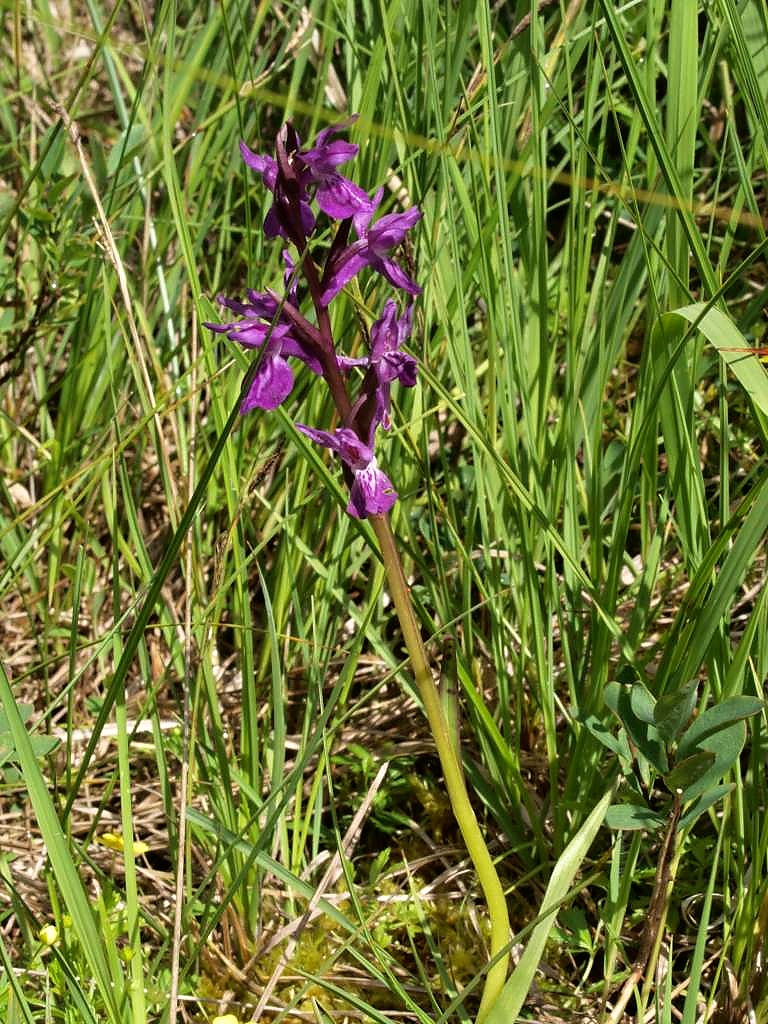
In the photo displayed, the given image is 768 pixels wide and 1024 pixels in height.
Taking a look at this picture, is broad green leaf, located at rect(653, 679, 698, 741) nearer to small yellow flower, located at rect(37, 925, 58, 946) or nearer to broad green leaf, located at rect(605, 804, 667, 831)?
broad green leaf, located at rect(605, 804, 667, 831)

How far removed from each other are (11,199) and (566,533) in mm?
1313

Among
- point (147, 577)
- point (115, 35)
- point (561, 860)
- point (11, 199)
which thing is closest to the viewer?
point (561, 860)

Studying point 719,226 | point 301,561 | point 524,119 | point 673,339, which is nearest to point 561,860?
point 673,339

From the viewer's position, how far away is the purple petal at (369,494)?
3.57ft

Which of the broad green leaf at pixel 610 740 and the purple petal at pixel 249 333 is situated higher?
the purple petal at pixel 249 333

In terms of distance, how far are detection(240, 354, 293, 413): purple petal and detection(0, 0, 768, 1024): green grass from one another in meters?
0.10

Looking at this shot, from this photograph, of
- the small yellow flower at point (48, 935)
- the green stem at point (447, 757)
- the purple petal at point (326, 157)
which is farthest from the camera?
the small yellow flower at point (48, 935)

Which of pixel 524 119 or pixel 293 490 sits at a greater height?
pixel 524 119

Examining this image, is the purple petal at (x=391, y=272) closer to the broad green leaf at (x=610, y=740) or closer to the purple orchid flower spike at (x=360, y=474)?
the purple orchid flower spike at (x=360, y=474)

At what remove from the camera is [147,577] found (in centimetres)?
153

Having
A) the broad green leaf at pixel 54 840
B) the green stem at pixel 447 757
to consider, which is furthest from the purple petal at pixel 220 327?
the broad green leaf at pixel 54 840

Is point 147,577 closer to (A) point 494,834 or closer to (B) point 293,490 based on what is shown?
(B) point 293,490

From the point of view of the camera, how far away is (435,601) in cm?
167

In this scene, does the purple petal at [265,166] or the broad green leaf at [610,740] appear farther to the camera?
the broad green leaf at [610,740]
